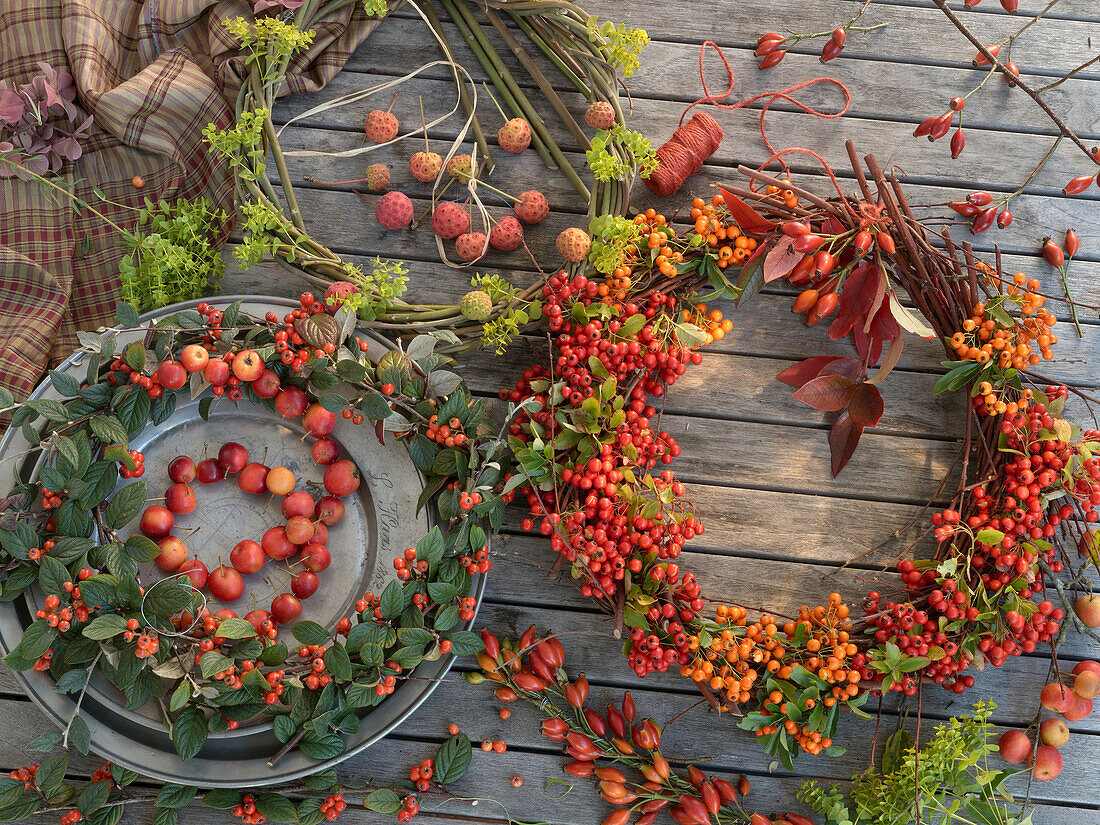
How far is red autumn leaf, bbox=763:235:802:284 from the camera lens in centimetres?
128

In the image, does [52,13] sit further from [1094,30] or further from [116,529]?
[1094,30]

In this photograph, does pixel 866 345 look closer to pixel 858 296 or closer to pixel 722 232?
pixel 858 296

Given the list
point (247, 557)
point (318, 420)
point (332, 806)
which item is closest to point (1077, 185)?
point (318, 420)

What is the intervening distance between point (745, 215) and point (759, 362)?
13.1 inches

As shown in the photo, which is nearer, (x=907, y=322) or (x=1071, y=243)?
(x=907, y=322)

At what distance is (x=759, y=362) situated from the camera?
Answer: 4.90 feet

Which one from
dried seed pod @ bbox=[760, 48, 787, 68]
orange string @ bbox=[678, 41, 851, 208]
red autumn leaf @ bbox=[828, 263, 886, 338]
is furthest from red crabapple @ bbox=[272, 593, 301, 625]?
dried seed pod @ bbox=[760, 48, 787, 68]

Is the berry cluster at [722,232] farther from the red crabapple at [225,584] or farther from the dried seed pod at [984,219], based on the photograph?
the red crabapple at [225,584]

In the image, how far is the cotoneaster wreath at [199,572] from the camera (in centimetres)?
118

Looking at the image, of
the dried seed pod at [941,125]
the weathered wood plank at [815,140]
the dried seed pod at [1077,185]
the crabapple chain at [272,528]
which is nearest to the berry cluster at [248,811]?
the crabapple chain at [272,528]

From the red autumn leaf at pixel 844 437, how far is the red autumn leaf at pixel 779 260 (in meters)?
0.34

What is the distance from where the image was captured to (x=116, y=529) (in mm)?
1254

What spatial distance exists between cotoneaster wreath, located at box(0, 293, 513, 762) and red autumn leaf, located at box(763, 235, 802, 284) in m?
0.56

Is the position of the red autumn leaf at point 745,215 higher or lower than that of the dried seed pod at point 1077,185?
lower
